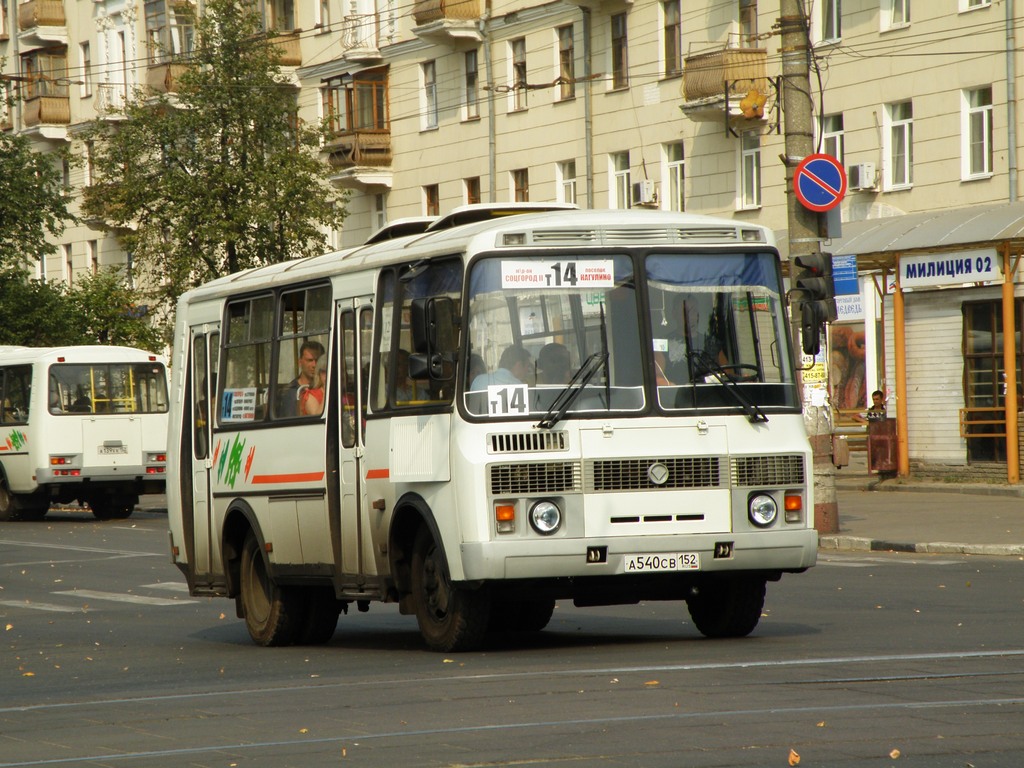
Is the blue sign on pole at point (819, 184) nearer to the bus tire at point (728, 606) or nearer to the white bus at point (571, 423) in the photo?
the white bus at point (571, 423)

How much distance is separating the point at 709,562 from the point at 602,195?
33107 mm

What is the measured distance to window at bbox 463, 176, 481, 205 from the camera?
161ft

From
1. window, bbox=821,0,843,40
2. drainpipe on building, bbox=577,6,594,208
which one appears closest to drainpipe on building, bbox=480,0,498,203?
drainpipe on building, bbox=577,6,594,208

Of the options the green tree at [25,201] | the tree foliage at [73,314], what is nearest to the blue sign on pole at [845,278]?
the tree foliage at [73,314]

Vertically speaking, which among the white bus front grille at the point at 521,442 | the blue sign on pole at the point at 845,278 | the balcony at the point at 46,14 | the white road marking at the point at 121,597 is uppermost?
the balcony at the point at 46,14

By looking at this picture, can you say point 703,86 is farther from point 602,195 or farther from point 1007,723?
point 1007,723

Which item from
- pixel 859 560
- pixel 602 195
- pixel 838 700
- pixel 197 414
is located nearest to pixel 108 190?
pixel 602 195

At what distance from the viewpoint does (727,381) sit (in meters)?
12.1

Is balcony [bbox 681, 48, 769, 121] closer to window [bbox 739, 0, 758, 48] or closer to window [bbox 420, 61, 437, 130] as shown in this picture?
window [bbox 739, 0, 758, 48]

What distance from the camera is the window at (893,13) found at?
117 ft

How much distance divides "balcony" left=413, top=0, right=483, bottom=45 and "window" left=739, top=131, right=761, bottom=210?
9.77 m

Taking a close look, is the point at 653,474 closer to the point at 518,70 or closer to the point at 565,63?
the point at 565,63

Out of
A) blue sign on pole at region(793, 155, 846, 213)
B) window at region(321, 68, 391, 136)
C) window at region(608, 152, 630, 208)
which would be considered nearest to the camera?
blue sign on pole at region(793, 155, 846, 213)

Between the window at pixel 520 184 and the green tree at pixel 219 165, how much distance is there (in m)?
7.54
